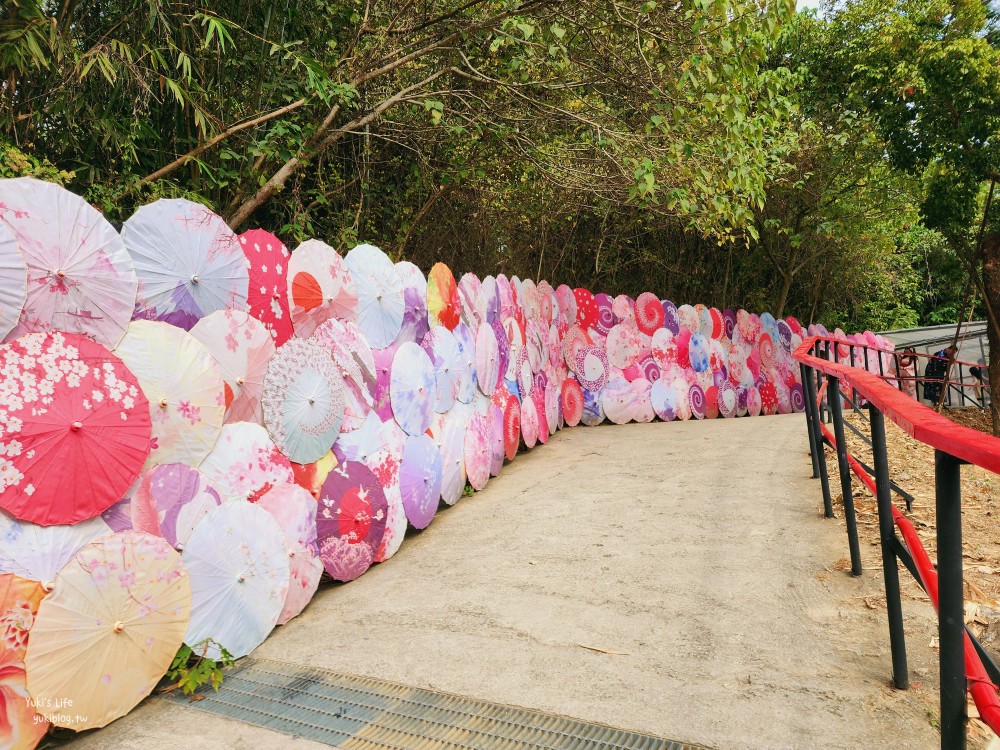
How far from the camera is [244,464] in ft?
9.34

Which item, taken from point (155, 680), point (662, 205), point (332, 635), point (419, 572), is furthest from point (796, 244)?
point (155, 680)

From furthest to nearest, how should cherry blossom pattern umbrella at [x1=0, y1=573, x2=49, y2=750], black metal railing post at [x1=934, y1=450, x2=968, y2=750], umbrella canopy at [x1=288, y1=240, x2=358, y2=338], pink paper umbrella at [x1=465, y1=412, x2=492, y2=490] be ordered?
pink paper umbrella at [x1=465, y1=412, x2=492, y2=490] < umbrella canopy at [x1=288, y1=240, x2=358, y2=338] < cherry blossom pattern umbrella at [x1=0, y1=573, x2=49, y2=750] < black metal railing post at [x1=934, y1=450, x2=968, y2=750]

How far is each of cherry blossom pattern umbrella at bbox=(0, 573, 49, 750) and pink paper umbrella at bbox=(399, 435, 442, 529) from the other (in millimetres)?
2032

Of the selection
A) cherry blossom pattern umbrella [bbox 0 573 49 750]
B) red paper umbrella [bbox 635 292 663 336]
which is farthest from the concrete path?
red paper umbrella [bbox 635 292 663 336]

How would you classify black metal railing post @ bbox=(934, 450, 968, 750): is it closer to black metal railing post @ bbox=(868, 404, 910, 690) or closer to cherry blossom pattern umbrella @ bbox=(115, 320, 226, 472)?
black metal railing post @ bbox=(868, 404, 910, 690)

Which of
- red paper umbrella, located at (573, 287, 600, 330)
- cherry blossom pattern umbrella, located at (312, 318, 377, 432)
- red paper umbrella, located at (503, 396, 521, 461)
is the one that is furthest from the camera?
red paper umbrella, located at (573, 287, 600, 330)

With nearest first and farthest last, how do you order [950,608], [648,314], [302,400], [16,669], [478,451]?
[950,608], [16,669], [302,400], [478,451], [648,314]

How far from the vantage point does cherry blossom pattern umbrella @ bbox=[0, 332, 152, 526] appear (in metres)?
2.05

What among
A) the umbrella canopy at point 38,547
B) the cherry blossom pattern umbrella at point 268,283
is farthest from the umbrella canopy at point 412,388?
the umbrella canopy at point 38,547

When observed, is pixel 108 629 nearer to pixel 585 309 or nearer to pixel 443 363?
pixel 443 363

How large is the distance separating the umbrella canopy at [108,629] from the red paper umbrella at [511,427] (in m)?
3.28

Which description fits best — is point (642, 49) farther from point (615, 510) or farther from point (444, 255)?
point (615, 510)

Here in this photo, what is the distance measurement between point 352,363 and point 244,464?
0.91 m

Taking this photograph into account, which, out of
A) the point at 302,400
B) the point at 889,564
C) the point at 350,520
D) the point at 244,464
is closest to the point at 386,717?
the point at 244,464
